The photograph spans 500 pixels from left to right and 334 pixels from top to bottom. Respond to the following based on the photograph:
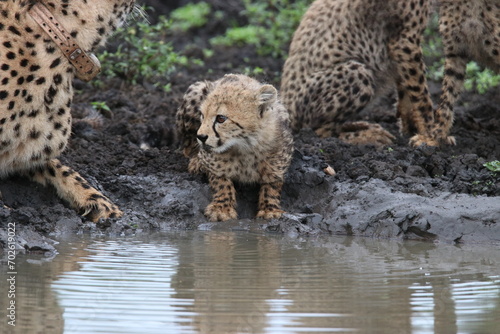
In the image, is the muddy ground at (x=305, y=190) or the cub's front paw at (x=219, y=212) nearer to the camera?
the muddy ground at (x=305, y=190)

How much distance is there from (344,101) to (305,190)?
180 cm

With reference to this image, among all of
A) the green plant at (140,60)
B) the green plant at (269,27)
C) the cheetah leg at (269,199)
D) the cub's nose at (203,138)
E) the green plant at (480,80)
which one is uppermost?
the green plant at (269,27)

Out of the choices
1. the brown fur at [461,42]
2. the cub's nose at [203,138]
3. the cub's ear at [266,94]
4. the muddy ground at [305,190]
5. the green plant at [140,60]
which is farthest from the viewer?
the green plant at [140,60]

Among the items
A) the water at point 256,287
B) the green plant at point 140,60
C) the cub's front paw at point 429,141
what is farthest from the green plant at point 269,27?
the water at point 256,287

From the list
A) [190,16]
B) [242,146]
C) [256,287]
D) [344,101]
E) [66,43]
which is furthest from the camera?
[190,16]

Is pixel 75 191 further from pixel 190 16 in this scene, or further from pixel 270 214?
pixel 190 16

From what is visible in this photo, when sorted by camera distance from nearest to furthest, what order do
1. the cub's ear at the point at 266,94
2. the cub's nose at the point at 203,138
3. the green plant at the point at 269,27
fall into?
1. the cub's nose at the point at 203,138
2. the cub's ear at the point at 266,94
3. the green plant at the point at 269,27

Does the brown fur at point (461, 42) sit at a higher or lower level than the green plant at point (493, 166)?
higher

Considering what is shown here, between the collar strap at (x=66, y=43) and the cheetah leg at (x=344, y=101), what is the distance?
3.33 meters

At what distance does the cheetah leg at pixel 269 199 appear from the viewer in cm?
678

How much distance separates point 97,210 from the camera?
6406 millimetres

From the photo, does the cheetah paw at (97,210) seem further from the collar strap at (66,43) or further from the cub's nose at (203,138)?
the collar strap at (66,43)

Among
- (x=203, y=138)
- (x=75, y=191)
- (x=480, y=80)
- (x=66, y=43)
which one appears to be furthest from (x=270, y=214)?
(x=480, y=80)

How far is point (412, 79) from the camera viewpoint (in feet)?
28.9
